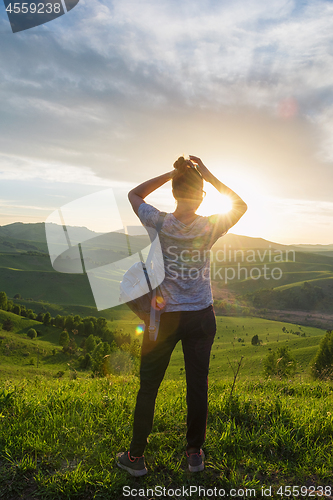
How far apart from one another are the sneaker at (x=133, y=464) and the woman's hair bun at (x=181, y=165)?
2947 mm

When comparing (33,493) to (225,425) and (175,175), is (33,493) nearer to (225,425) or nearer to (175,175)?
(225,425)

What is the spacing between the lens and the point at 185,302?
3.02m

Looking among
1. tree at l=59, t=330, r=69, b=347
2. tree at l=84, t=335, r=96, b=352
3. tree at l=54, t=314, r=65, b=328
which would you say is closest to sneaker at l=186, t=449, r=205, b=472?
tree at l=84, t=335, r=96, b=352

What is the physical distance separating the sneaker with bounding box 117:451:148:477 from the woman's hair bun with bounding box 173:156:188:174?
295 cm

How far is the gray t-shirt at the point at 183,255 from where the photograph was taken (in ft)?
9.82

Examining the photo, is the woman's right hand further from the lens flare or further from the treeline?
the treeline

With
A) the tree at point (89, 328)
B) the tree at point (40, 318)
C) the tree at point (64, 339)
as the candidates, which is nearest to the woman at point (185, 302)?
the tree at point (64, 339)

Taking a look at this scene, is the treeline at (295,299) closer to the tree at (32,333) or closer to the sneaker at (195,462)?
the tree at (32,333)

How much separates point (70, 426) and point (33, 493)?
35.2 inches

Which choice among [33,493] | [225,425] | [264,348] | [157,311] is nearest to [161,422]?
[225,425]

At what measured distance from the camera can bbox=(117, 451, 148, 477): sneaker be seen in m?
3.02

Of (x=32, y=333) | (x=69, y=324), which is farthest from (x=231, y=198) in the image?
(x=69, y=324)

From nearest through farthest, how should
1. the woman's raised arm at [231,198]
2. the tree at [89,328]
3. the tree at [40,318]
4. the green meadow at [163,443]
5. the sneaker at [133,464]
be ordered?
the green meadow at [163,443]
the sneaker at [133,464]
the woman's raised arm at [231,198]
the tree at [89,328]
the tree at [40,318]

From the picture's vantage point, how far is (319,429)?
3799 millimetres
